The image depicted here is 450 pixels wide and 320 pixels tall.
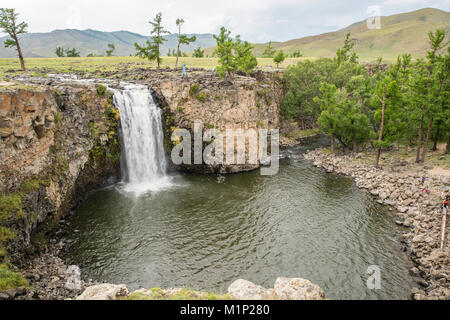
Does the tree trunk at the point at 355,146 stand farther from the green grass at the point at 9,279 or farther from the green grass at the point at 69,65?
the green grass at the point at 9,279

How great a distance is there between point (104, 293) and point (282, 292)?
7.13 metres

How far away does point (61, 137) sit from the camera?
75.3ft

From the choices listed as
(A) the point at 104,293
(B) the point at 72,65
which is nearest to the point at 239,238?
(A) the point at 104,293

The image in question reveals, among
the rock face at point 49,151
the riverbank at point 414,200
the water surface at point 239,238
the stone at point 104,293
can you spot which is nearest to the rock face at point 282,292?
the stone at point 104,293

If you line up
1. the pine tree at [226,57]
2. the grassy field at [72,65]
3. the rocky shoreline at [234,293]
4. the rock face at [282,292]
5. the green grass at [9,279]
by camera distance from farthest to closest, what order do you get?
1. the grassy field at [72,65]
2. the pine tree at [226,57]
3. the green grass at [9,279]
4. the rock face at [282,292]
5. the rocky shoreline at [234,293]

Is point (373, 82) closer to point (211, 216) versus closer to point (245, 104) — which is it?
point (245, 104)

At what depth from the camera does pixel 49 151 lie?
2103cm

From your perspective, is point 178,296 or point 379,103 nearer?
point 178,296

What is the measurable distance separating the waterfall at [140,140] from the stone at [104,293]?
1769 cm

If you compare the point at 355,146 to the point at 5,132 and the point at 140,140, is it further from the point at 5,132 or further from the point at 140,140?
the point at 5,132

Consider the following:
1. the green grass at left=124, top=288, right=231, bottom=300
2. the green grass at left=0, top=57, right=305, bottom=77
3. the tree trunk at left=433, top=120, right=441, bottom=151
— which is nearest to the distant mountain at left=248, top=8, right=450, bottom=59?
the green grass at left=0, top=57, right=305, bottom=77

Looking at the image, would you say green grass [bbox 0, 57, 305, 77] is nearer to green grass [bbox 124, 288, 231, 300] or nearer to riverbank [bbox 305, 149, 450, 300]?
riverbank [bbox 305, 149, 450, 300]

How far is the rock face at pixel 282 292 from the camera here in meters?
10.7
